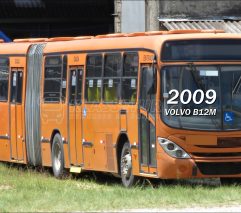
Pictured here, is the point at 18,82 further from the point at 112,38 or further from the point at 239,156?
the point at 239,156

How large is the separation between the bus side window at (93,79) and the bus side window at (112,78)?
29cm

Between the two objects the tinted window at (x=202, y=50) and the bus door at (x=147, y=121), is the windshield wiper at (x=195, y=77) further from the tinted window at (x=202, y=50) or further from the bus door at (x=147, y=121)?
the bus door at (x=147, y=121)

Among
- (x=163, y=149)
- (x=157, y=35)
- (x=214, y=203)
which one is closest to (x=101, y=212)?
(x=214, y=203)

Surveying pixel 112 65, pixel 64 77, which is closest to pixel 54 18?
pixel 64 77

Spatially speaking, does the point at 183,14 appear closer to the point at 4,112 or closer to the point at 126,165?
the point at 4,112

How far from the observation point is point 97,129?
2095 centimetres

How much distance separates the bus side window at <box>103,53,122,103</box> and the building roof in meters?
12.2

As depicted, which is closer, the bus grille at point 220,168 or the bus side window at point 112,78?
the bus grille at point 220,168

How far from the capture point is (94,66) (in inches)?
836

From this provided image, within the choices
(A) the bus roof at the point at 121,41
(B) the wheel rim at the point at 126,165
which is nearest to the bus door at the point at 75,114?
(A) the bus roof at the point at 121,41

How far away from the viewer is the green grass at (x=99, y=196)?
15.2 metres

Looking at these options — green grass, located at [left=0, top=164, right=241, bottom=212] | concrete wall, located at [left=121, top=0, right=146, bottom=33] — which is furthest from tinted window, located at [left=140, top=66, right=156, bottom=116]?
concrete wall, located at [left=121, top=0, right=146, bottom=33]

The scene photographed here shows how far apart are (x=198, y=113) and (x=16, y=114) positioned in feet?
25.1

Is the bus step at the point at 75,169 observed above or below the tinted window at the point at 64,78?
below
